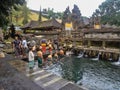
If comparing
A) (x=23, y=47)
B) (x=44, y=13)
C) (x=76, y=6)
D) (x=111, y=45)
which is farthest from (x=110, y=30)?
(x=44, y=13)

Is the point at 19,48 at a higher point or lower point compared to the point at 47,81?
higher

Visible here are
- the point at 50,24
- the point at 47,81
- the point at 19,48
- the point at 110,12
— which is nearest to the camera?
the point at 47,81

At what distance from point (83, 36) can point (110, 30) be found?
7066mm

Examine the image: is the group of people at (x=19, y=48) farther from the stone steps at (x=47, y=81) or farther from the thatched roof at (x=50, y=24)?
the thatched roof at (x=50, y=24)

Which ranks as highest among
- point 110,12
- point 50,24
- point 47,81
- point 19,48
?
point 110,12

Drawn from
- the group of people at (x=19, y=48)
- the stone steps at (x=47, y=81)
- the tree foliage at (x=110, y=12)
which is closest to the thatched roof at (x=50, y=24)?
the tree foliage at (x=110, y=12)

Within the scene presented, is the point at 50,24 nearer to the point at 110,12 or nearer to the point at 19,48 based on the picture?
the point at 110,12

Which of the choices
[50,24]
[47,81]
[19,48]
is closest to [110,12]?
[50,24]

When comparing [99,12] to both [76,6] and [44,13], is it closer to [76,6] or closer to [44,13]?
[76,6]

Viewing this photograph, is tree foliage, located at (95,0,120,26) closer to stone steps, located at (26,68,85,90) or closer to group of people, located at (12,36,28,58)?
group of people, located at (12,36,28,58)

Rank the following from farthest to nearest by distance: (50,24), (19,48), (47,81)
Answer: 1. (50,24)
2. (19,48)
3. (47,81)

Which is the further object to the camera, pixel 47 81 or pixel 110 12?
pixel 110 12

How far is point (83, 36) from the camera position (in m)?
37.0

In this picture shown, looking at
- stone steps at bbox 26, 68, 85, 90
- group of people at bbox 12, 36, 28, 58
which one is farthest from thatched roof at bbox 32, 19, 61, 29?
stone steps at bbox 26, 68, 85, 90
